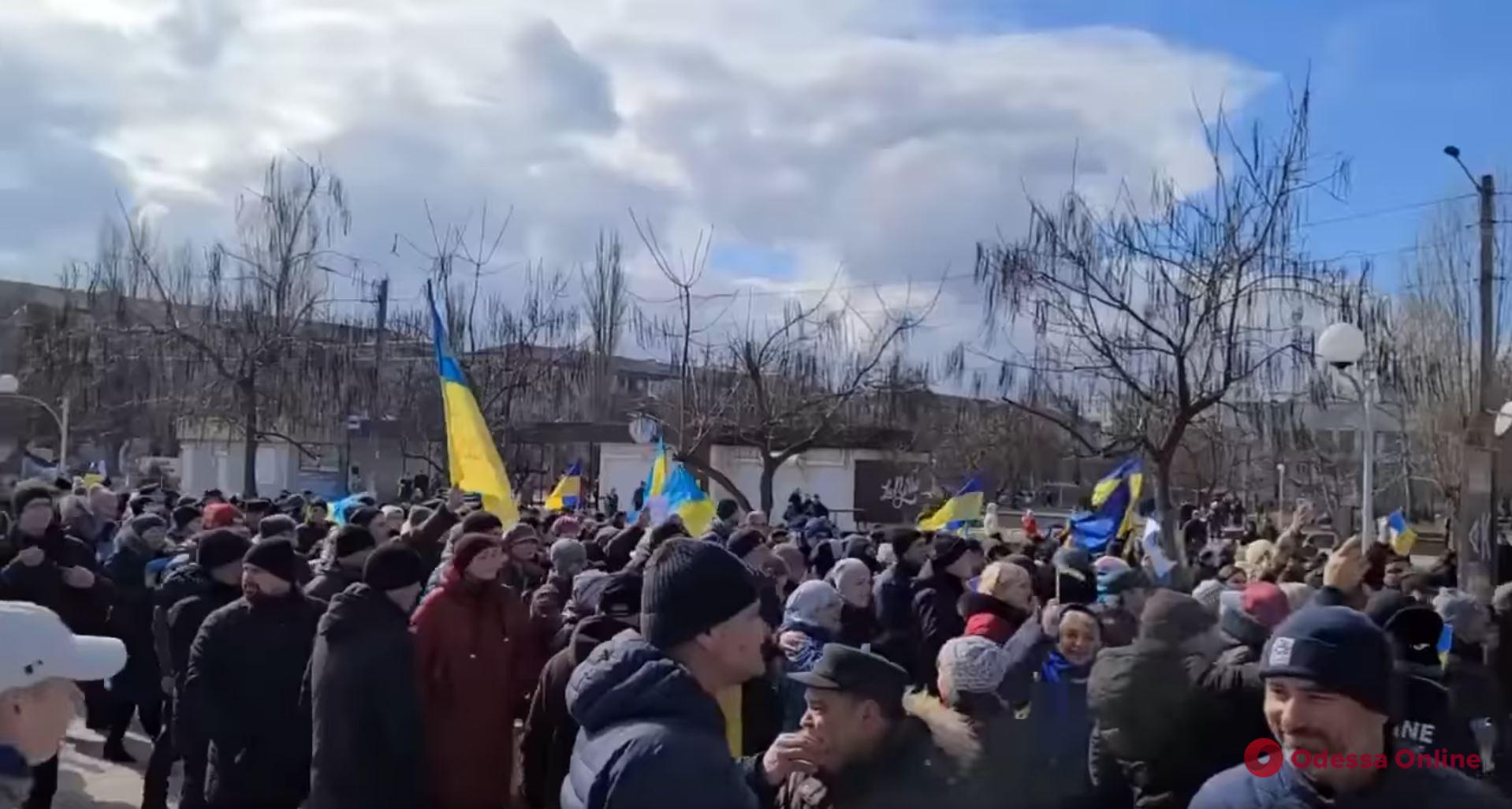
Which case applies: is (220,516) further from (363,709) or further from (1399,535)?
(1399,535)

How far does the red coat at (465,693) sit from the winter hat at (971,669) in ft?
7.51

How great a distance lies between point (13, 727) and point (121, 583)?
759cm

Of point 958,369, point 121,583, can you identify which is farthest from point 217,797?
point 958,369

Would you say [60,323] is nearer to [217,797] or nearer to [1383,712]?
[217,797]

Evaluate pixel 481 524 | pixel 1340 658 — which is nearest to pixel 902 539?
pixel 481 524

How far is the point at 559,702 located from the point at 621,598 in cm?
50

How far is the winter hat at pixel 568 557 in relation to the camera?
28.5 ft

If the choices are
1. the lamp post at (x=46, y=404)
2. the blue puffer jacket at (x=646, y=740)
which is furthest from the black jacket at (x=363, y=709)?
the lamp post at (x=46, y=404)

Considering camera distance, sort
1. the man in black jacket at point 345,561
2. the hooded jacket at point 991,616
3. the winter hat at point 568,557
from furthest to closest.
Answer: the winter hat at point 568,557
the man in black jacket at point 345,561
the hooded jacket at point 991,616

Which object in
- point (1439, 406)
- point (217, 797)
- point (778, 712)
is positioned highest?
point (1439, 406)

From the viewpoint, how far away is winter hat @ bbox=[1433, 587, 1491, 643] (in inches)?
264

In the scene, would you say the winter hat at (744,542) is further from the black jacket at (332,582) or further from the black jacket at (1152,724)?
the black jacket at (1152,724)

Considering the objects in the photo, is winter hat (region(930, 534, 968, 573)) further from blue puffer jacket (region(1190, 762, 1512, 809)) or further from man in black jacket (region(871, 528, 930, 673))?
blue puffer jacket (region(1190, 762, 1512, 809))

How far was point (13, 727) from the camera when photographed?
2885 millimetres
